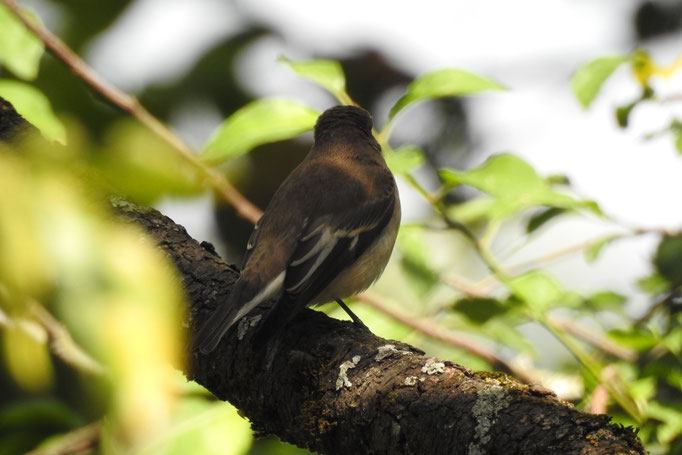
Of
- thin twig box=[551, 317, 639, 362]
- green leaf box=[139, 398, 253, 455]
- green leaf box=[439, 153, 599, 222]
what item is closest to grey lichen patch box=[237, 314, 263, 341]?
green leaf box=[139, 398, 253, 455]

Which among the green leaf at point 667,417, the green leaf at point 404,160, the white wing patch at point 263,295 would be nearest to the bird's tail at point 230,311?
the white wing patch at point 263,295

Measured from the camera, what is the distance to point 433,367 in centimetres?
175

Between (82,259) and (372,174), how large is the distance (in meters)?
1.84

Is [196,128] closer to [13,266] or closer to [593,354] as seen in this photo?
[593,354]

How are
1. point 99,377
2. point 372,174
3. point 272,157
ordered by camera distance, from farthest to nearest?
point 272,157
point 372,174
point 99,377

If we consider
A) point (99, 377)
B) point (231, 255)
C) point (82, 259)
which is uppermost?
point (82, 259)

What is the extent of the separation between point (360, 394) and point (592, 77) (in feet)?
5.50

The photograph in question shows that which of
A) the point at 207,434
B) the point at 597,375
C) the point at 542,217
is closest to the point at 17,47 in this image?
the point at 207,434

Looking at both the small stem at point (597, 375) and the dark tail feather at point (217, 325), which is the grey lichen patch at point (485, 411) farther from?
the small stem at point (597, 375)

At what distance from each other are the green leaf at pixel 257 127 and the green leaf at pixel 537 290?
3.34ft

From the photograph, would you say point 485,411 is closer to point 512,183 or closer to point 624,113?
point 512,183

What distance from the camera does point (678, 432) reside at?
286cm

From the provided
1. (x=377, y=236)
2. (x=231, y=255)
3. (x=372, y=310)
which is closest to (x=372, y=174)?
(x=377, y=236)

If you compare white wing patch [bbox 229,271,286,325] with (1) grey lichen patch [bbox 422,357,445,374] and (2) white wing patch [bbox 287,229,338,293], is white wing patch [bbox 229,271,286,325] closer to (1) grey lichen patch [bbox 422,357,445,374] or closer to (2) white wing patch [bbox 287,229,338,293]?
(2) white wing patch [bbox 287,229,338,293]
